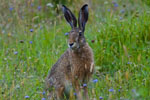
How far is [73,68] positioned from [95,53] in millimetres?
1072

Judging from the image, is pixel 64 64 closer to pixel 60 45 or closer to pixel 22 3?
pixel 60 45

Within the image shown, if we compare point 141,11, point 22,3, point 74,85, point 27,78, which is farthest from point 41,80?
point 22,3

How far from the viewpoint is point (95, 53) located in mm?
6023

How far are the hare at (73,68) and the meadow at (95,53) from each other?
0.17 m

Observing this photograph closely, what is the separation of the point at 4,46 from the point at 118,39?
2.11 meters

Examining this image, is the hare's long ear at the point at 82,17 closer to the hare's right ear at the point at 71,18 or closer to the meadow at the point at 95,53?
the hare's right ear at the point at 71,18

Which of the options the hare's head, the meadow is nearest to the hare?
the hare's head

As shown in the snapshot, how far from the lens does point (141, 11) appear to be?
691 centimetres

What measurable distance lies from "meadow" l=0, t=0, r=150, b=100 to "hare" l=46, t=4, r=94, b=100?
17cm

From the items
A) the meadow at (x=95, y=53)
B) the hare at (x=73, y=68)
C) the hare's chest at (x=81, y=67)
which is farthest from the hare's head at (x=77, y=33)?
the meadow at (x=95, y=53)

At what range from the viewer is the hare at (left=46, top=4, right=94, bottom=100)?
4.94m

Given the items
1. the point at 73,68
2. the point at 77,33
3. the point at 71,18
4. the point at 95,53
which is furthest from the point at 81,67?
the point at 95,53

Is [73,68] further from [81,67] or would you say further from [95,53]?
[95,53]

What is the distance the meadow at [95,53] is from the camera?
4.72 metres
